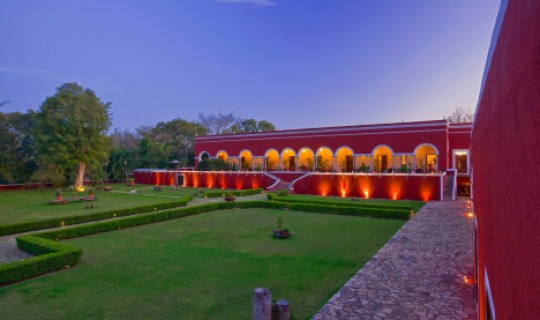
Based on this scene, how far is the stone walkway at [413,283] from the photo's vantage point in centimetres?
565

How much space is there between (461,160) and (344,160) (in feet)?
30.9

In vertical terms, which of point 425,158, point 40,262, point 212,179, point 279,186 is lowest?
point 40,262

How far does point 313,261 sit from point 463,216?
9.10m

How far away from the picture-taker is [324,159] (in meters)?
31.4

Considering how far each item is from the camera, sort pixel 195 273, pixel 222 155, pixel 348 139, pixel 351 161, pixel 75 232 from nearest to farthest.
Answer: pixel 195 273 → pixel 75 232 → pixel 348 139 → pixel 351 161 → pixel 222 155

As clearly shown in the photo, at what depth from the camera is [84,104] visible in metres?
31.7

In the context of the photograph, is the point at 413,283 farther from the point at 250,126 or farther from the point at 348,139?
the point at 250,126

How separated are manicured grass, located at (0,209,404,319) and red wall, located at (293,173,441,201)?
852 cm

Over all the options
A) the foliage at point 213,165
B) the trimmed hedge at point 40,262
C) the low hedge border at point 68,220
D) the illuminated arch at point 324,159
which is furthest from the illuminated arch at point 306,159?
the trimmed hedge at point 40,262

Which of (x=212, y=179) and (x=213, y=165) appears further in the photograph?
→ (x=213, y=165)

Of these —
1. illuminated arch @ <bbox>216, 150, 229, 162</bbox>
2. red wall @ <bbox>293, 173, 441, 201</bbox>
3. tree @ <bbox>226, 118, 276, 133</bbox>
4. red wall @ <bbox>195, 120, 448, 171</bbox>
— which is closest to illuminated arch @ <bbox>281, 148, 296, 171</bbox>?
red wall @ <bbox>195, 120, 448, 171</bbox>

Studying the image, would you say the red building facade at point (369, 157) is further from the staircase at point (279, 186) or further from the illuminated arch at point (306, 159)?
the staircase at point (279, 186)

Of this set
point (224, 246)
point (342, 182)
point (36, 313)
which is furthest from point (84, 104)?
point (36, 313)

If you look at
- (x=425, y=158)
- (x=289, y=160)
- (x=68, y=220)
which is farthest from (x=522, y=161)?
(x=289, y=160)
